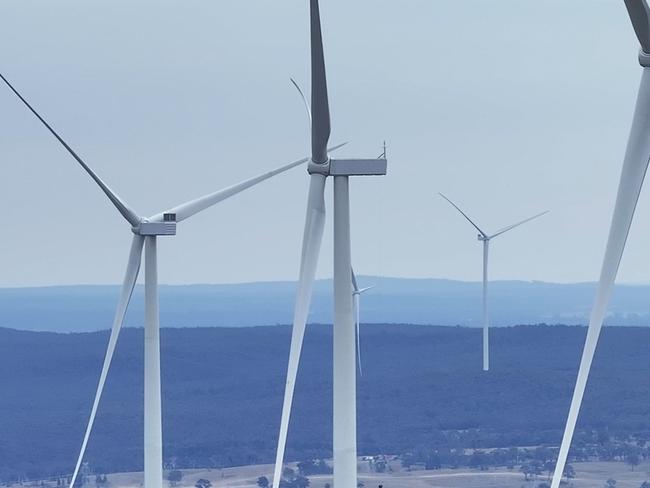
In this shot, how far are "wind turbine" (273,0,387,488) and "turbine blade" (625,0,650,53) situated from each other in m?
7.22

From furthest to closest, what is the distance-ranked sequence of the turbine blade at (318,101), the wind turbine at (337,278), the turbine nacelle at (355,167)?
the turbine nacelle at (355,167), the turbine blade at (318,101), the wind turbine at (337,278)

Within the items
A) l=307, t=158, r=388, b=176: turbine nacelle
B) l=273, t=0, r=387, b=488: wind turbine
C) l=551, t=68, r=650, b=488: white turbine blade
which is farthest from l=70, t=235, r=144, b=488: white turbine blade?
l=551, t=68, r=650, b=488: white turbine blade

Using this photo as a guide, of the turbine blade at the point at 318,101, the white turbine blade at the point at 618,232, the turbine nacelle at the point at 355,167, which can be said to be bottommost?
the white turbine blade at the point at 618,232

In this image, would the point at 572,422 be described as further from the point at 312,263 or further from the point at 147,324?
the point at 147,324

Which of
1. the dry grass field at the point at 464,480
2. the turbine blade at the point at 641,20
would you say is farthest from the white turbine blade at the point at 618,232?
the dry grass field at the point at 464,480

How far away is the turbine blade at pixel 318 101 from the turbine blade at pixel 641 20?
7.92 m

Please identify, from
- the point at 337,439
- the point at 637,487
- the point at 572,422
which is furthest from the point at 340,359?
the point at 637,487

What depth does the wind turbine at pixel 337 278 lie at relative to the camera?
3850 centimetres

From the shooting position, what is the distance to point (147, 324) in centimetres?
4819

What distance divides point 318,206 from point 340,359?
150 inches

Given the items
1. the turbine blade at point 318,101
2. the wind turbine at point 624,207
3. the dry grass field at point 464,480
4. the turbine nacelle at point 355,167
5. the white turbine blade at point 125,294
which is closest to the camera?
the wind turbine at point 624,207

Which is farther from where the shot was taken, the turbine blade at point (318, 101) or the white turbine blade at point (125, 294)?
the white turbine blade at point (125, 294)

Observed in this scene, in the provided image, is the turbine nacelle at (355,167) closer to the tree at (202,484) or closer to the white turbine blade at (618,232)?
the white turbine blade at (618,232)

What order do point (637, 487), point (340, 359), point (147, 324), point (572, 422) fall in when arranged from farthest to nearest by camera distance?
point (637, 487)
point (147, 324)
point (340, 359)
point (572, 422)
